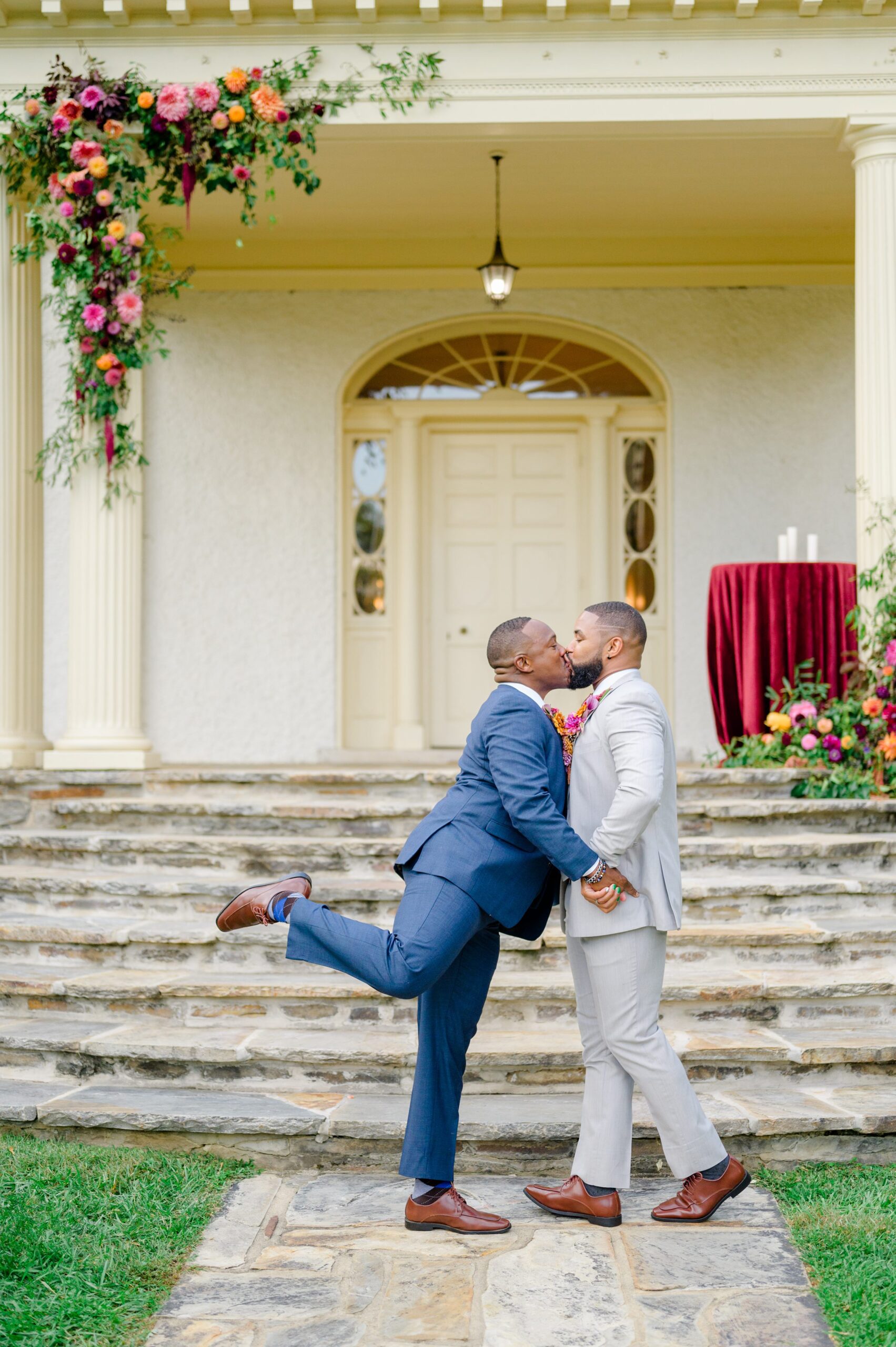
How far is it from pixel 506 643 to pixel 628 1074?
1.16m

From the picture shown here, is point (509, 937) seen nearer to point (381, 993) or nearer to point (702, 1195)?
point (381, 993)

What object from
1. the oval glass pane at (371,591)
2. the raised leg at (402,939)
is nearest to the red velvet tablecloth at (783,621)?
the oval glass pane at (371,591)

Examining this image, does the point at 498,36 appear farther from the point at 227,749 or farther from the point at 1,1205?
the point at 1,1205

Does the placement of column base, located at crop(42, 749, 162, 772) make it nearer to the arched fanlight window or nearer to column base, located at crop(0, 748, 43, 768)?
column base, located at crop(0, 748, 43, 768)

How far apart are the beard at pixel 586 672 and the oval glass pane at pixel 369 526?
6.14 m

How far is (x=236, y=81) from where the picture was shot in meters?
6.32

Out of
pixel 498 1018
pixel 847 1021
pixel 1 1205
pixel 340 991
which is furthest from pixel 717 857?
pixel 1 1205

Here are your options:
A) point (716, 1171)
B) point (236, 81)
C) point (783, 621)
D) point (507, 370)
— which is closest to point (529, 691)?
point (716, 1171)

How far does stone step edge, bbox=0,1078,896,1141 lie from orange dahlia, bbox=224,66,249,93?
15.7ft

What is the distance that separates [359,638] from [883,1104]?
6.06 meters

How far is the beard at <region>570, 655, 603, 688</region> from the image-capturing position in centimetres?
341

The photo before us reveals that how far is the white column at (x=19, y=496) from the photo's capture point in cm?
689

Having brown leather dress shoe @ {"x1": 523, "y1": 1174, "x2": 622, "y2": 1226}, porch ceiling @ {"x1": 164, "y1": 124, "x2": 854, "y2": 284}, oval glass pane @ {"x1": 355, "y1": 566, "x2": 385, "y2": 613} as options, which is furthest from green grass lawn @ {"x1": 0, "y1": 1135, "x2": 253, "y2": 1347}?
oval glass pane @ {"x1": 355, "y1": 566, "x2": 385, "y2": 613}

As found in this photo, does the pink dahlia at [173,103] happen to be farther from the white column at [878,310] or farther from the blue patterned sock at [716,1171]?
the blue patterned sock at [716,1171]
